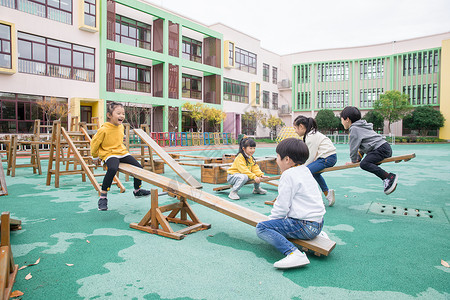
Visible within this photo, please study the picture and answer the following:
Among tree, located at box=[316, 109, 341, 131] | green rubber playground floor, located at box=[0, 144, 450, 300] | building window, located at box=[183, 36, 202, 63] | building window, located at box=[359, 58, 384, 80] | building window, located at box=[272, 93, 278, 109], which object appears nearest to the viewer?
green rubber playground floor, located at box=[0, 144, 450, 300]

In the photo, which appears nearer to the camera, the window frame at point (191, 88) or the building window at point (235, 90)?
the window frame at point (191, 88)

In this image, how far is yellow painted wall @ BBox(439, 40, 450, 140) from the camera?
36.4 meters

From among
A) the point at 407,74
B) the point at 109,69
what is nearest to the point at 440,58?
the point at 407,74

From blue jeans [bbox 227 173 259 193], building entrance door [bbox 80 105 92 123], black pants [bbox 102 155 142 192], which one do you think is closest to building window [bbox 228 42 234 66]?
building entrance door [bbox 80 105 92 123]

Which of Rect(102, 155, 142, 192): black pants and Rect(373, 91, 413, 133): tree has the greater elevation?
Rect(373, 91, 413, 133): tree

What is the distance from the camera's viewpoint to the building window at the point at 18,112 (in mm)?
18359

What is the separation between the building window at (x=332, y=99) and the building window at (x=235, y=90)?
44.2 ft

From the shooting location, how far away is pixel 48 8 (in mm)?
19578

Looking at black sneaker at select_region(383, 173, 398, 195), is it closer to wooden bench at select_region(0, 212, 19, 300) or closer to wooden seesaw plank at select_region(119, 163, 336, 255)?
wooden seesaw plank at select_region(119, 163, 336, 255)

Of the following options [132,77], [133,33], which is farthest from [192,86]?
[133,33]

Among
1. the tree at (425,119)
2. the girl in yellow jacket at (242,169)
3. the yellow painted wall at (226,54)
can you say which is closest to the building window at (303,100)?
the tree at (425,119)

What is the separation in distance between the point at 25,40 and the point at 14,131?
5631 mm

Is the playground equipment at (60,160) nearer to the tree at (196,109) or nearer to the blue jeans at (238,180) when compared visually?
the blue jeans at (238,180)

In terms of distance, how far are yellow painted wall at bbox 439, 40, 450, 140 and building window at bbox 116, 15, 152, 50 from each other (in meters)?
34.3
